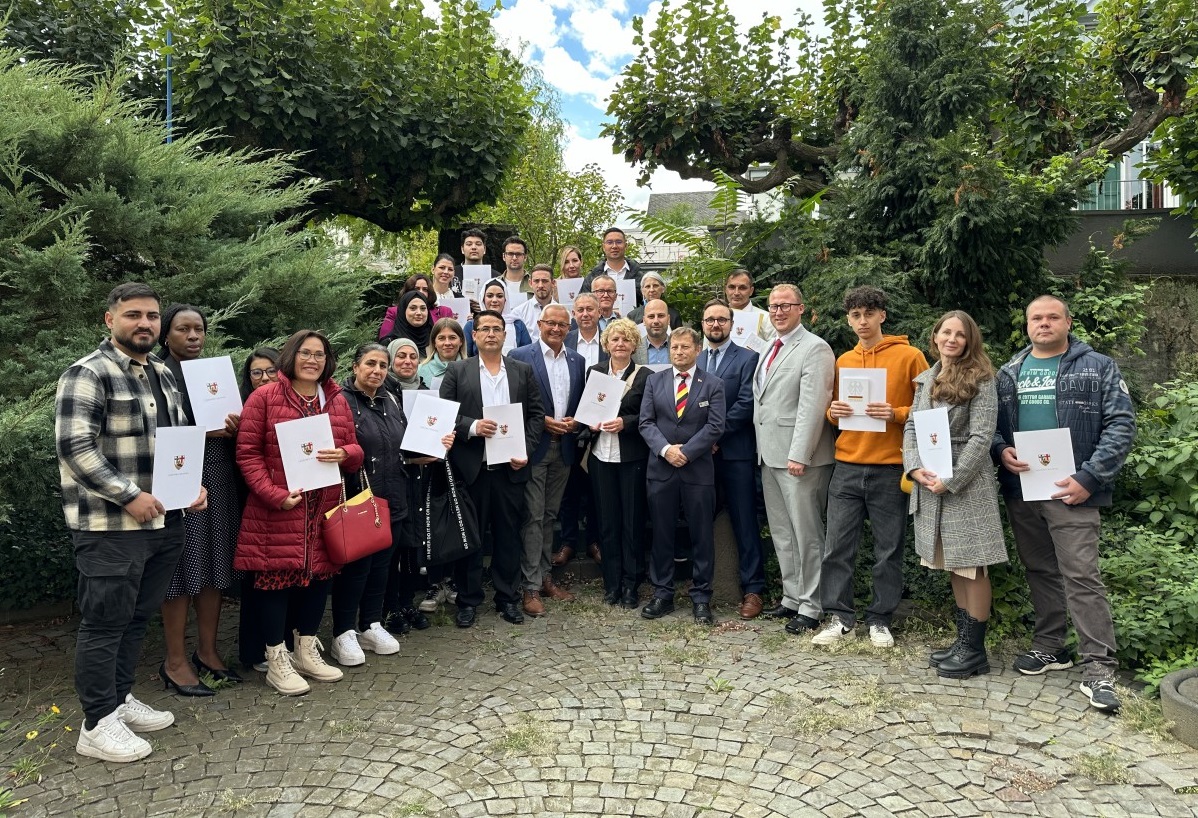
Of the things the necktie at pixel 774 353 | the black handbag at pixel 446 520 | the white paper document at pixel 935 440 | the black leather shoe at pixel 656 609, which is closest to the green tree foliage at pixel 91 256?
the black handbag at pixel 446 520

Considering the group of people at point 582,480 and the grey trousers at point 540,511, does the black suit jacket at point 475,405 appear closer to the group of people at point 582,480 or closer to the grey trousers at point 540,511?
the group of people at point 582,480

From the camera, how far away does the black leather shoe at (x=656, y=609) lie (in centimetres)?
631

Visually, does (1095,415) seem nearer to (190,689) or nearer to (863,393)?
(863,393)

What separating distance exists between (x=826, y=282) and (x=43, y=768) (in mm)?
6805

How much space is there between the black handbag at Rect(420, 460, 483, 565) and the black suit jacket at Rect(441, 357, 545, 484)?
0.43ft

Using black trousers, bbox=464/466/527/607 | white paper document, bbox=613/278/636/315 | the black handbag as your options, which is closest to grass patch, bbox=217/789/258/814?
the black handbag

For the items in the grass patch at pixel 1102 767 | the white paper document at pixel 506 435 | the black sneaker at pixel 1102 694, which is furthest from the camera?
the white paper document at pixel 506 435

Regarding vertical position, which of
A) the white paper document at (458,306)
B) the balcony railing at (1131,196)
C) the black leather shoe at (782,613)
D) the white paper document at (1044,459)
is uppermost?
the balcony railing at (1131,196)

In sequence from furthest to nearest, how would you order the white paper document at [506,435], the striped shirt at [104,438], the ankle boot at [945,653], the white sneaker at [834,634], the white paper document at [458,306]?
1. the white paper document at [458,306]
2. the white paper document at [506,435]
3. the white sneaker at [834,634]
4. the ankle boot at [945,653]
5. the striped shirt at [104,438]

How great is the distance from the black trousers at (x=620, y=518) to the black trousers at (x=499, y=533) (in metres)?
0.68

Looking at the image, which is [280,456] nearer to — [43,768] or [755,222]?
[43,768]

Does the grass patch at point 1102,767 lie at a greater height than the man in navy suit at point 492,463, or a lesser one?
lesser

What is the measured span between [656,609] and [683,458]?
1.24 meters

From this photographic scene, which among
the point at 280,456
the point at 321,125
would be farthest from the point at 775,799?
the point at 321,125
